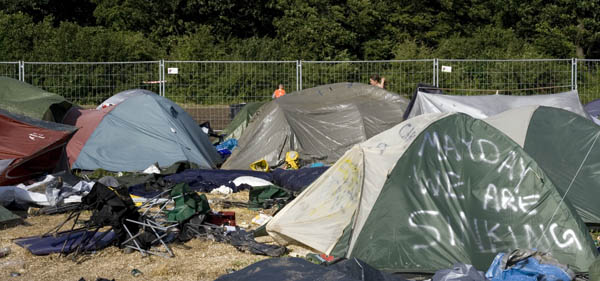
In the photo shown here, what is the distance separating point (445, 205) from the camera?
663cm

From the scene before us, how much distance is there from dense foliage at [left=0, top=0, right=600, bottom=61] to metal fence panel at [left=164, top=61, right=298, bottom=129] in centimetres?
513

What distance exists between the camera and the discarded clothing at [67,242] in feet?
24.0

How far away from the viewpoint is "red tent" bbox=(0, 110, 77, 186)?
33.8ft

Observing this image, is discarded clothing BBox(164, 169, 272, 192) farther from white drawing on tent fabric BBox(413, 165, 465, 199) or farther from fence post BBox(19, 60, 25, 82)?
fence post BBox(19, 60, 25, 82)

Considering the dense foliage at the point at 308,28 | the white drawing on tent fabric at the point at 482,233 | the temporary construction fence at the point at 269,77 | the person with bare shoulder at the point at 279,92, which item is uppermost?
the dense foliage at the point at 308,28

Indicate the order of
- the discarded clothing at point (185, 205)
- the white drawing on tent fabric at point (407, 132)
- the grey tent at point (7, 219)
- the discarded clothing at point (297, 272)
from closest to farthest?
the discarded clothing at point (297, 272), the white drawing on tent fabric at point (407, 132), the discarded clothing at point (185, 205), the grey tent at point (7, 219)

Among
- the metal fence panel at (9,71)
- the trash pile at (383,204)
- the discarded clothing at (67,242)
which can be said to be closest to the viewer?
the trash pile at (383,204)

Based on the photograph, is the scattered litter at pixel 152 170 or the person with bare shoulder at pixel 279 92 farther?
the person with bare shoulder at pixel 279 92

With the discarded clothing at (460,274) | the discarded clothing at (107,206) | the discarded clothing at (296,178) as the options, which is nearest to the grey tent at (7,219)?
the discarded clothing at (107,206)

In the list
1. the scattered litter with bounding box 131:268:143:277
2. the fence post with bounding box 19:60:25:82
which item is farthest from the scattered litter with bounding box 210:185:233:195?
the fence post with bounding box 19:60:25:82

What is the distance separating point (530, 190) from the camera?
21.9 ft

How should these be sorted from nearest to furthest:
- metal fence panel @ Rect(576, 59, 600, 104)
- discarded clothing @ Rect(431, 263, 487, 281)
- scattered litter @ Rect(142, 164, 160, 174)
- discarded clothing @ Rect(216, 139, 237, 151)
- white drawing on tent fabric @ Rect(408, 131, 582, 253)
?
discarded clothing @ Rect(431, 263, 487, 281), white drawing on tent fabric @ Rect(408, 131, 582, 253), scattered litter @ Rect(142, 164, 160, 174), discarded clothing @ Rect(216, 139, 237, 151), metal fence panel @ Rect(576, 59, 600, 104)

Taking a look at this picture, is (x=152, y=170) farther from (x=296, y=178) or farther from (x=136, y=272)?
(x=136, y=272)

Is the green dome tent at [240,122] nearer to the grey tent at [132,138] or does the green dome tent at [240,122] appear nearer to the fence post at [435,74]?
the grey tent at [132,138]
